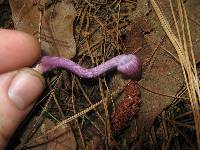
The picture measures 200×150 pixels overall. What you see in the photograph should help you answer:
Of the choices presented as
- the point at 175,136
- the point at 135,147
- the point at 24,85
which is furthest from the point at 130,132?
the point at 24,85

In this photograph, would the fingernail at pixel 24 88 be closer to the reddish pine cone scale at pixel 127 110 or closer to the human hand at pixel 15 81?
the human hand at pixel 15 81

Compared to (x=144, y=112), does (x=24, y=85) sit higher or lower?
higher

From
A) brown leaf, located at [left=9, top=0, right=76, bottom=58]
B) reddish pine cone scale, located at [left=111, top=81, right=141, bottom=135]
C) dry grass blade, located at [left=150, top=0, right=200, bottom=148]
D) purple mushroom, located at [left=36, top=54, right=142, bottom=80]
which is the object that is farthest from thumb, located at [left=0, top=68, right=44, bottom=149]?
dry grass blade, located at [left=150, top=0, right=200, bottom=148]

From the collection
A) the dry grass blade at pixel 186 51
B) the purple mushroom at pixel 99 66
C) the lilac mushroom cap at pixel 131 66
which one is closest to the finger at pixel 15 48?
the purple mushroom at pixel 99 66

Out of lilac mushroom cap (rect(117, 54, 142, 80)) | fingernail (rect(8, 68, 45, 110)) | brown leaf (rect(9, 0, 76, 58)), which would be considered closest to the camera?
fingernail (rect(8, 68, 45, 110))

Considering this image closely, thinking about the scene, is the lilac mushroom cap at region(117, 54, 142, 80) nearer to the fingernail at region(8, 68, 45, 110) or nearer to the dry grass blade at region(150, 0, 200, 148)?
the dry grass blade at region(150, 0, 200, 148)

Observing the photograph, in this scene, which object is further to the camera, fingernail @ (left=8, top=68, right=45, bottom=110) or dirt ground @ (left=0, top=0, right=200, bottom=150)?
dirt ground @ (left=0, top=0, right=200, bottom=150)

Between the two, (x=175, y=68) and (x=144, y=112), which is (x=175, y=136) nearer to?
(x=144, y=112)
